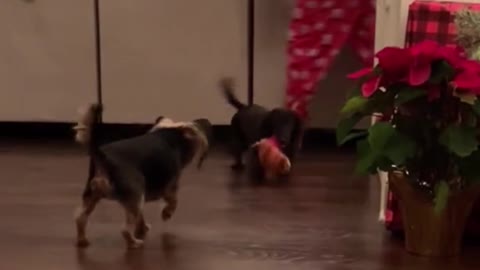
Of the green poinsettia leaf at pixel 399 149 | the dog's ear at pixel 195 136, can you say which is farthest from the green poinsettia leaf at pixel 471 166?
the dog's ear at pixel 195 136

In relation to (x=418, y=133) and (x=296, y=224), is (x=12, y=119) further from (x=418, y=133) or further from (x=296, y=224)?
(x=418, y=133)

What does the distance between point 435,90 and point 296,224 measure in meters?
0.52

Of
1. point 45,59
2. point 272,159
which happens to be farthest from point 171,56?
point 272,159

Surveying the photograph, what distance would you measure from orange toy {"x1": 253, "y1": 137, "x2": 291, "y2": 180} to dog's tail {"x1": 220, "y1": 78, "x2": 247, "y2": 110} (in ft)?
0.58

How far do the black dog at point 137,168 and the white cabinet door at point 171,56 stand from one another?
760 millimetres

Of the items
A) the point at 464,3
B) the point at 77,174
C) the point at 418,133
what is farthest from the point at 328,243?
the point at 77,174

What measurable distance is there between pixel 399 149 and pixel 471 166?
0.49 feet

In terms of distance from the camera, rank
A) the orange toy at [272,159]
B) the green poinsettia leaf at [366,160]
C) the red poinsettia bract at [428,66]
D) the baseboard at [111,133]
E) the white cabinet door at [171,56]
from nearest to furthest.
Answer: the red poinsettia bract at [428,66]
the green poinsettia leaf at [366,160]
the orange toy at [272,159]
the white cabinet door at [171,56]
the baseboard at [111,133]

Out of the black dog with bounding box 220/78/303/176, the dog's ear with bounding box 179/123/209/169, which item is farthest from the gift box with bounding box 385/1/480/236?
the black dog with bounding box 220/78/303/176

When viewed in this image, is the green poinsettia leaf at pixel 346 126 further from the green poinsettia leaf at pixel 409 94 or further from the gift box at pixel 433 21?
the gift box at pixel 433 21

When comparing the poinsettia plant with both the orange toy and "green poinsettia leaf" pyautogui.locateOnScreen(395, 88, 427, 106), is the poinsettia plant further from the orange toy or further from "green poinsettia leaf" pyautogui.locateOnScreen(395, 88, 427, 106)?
the orange toy

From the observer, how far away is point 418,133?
1885 millimetres

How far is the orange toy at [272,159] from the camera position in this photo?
8.34 ft

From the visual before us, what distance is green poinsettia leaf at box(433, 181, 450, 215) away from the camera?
6.09ft
